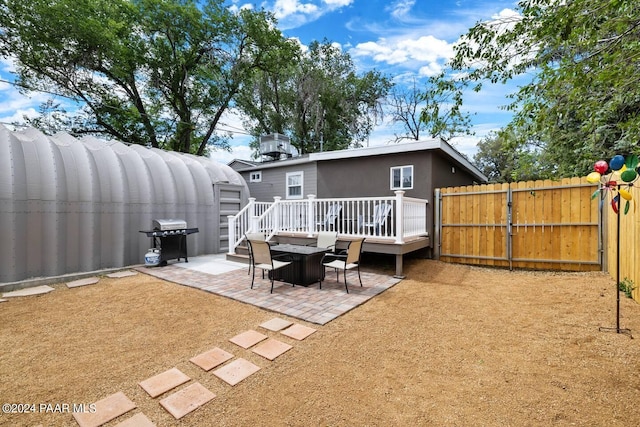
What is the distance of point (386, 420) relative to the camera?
6.53 feet

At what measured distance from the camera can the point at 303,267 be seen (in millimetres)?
5227

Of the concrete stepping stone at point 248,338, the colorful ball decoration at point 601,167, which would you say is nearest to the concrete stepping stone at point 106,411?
the concrete stepping stone at point 248,338

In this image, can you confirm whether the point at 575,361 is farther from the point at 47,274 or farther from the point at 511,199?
the point at 47,274

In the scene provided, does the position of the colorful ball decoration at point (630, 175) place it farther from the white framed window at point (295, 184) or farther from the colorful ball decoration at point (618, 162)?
the white framed window at point (295, 184)

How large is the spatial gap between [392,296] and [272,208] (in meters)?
4.49

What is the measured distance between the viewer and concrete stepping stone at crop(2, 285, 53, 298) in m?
5.03

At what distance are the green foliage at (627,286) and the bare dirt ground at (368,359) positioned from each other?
0.17 m

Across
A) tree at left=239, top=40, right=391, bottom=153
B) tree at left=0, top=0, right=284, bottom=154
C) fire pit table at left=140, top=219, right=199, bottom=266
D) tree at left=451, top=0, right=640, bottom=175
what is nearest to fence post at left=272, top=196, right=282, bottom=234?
fire pit table at left=140, top=219, right=199, bottom=266

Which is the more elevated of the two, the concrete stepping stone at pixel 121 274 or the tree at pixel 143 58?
the tree at pixel 143 58

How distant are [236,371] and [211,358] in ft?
1.27

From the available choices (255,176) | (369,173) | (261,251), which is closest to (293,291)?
(261,251)

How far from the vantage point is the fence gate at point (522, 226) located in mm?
5824

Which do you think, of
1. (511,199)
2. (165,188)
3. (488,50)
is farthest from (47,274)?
(511,199)

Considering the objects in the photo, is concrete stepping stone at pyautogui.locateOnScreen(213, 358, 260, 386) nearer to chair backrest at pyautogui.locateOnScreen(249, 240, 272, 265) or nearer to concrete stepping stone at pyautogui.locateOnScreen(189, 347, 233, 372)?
concrete stepping stone at pyautogui.locateOnScreen(189, 347, 233, 372)
